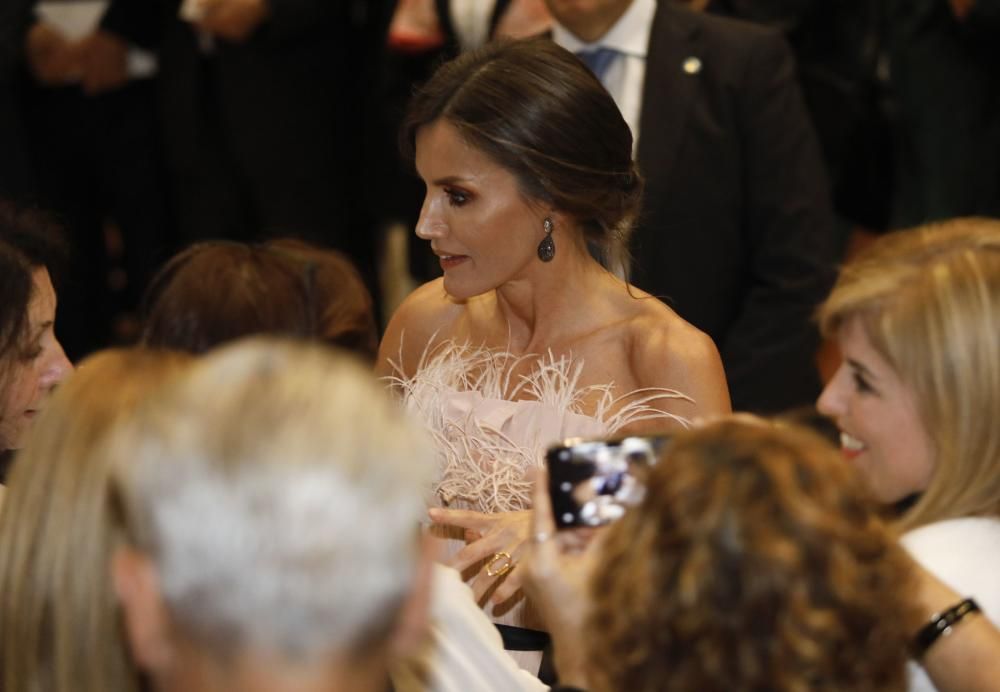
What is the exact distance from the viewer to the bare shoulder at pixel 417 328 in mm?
2930

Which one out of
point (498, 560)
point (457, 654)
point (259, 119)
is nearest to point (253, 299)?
point (498, 560)

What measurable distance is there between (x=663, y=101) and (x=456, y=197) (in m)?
1.04

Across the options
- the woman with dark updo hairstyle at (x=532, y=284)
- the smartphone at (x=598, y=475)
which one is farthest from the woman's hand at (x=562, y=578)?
the woman with dark updo hairstyle at (x=532, y=284)

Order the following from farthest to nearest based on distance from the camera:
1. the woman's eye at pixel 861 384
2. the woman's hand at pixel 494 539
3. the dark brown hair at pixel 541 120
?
the dark brown hair at pixel 541 120 → the woman's hand at pixel 494 539 → the woman's eye at pixel 861 384

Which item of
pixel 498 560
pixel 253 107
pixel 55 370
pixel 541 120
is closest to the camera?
pixel 498 560

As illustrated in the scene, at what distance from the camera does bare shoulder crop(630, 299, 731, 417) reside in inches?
99.0

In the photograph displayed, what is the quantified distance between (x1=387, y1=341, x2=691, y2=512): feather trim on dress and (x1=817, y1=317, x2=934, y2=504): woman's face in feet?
1.51

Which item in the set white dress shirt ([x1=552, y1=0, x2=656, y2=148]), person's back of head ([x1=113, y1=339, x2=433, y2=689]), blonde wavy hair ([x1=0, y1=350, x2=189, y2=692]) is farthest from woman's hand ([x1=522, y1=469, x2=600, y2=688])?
white dress shirt ([x1=552, y1=0, x2=656, y2=148])

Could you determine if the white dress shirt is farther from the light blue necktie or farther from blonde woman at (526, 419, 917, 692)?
blonde woman at (526, 419, 917, 692)

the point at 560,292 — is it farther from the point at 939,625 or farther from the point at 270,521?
the point at 270,521

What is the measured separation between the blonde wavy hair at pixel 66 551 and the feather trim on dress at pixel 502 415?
1187mm

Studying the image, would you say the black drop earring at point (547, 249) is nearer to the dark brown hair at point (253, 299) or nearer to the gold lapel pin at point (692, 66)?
the dark brown hair at point (253, 299)

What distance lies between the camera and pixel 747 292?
3.71 metres

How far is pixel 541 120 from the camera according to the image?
262 cm
